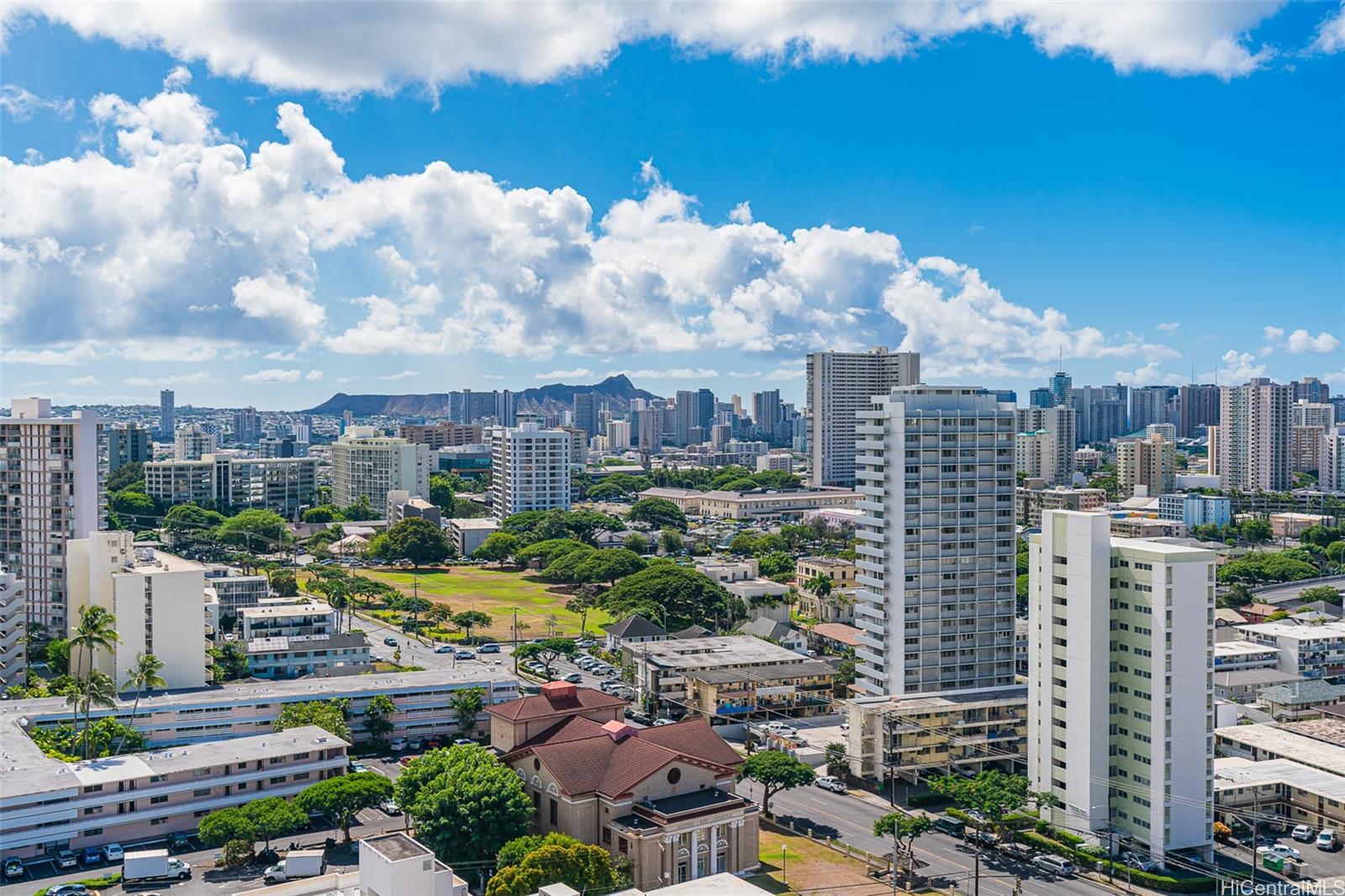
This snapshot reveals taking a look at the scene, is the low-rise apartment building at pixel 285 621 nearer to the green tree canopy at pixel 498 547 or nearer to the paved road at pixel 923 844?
the paved road at pixel 923 844

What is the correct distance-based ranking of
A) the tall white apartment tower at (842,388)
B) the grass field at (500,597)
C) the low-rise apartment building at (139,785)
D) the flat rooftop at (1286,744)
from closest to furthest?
1. the low-rise apartment building at (139,785)
2. the flat rooftop at (1286,744)
3. the grass field at (500,597)
4. the tall white apartment tower at (842,388)

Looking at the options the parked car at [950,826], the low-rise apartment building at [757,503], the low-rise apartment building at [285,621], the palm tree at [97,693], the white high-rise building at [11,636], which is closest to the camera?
the parked car at [950,826]

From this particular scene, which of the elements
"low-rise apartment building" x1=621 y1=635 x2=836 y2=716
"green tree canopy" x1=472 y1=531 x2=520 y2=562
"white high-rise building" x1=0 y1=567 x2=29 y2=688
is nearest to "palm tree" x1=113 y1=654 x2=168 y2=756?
"white high-rise building" x1=0 y1=567 x2=29 y2=688

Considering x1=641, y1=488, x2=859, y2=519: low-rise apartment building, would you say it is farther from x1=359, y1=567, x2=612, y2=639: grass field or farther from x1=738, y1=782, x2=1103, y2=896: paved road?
x1=738, y1=782, x2=1103, y2=896: paved road

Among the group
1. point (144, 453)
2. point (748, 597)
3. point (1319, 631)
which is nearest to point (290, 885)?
point (748, 597)

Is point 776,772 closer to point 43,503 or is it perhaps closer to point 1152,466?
point 43,503

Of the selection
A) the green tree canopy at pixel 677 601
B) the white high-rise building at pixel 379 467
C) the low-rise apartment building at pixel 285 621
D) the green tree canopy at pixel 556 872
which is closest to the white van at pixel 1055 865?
the green tree canopy at pixel 556 872

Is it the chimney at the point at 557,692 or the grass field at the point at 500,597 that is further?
the grass field at the point at 500,597
